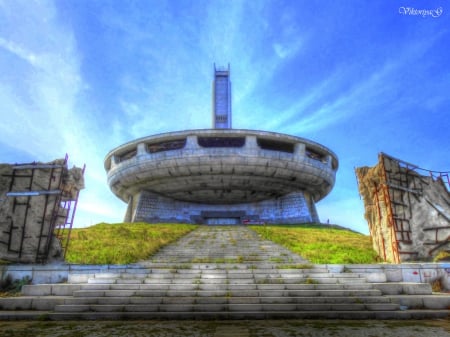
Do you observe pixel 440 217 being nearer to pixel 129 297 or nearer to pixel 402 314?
pixel 402 314

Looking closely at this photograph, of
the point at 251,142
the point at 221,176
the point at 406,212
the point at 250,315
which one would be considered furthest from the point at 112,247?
the point at 251,142

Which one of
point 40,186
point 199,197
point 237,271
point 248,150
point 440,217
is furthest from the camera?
point 199,197

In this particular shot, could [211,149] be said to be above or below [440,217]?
above

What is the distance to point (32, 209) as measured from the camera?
8617mm

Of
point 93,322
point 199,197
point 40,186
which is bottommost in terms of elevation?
point 93,322

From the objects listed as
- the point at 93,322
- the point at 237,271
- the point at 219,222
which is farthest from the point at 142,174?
the point at 93,322

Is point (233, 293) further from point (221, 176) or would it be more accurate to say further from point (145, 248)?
point (221, 176)

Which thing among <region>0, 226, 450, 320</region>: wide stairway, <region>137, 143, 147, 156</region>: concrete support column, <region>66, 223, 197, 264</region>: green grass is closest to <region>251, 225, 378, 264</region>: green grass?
<region>0, 226, 450, 320</region>: wide stairway

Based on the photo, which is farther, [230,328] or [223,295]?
[223,295]

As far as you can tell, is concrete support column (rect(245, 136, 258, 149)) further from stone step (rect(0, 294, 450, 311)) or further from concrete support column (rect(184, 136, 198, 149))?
stone step (rect(0, 294, 450, 311))

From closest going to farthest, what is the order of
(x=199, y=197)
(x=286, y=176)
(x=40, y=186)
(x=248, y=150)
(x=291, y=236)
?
1. (x=40, y=186)
2. (x=291, y=236)
3. (x=248, y=150)
4. (x=286, y=176)
5. (x=199, y=197)

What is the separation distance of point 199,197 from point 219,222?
2854 mm

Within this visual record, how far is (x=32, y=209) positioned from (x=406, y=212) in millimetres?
10186

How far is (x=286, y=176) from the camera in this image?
26547mm
